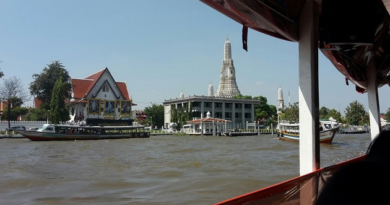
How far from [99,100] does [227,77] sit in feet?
130

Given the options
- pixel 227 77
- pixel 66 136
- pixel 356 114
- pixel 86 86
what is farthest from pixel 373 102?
pixel 227 77

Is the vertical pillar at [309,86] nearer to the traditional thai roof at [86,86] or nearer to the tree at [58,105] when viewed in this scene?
the tree at [58,105]

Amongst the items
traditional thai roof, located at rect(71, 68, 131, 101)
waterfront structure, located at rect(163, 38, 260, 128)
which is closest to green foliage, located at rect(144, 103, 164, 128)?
waterfront structure, located at rect(163, 38, 260, 128)

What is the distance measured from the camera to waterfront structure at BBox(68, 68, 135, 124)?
44344 millimetres

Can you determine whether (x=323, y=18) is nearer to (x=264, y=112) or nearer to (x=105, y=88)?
(x=105, y=88)

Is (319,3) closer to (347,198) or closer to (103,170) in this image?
(347,198)

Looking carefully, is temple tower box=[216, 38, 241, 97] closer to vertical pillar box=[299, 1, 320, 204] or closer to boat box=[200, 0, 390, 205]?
boat box=[200, 0, 390, 205]

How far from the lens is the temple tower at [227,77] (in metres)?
77.4

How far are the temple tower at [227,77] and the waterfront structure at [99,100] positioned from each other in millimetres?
34242

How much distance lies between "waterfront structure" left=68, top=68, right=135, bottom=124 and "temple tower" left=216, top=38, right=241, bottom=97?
3424cm

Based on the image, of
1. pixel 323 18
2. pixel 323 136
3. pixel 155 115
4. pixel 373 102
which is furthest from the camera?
pixel 155 115

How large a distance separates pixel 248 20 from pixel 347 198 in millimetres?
2153

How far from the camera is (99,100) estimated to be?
1767 inches

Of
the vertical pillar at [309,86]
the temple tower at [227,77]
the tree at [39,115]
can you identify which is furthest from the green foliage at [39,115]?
the vertical pillar at [309,86]
